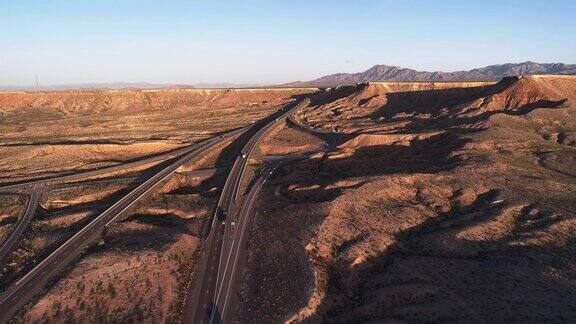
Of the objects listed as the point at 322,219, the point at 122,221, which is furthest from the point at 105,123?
the point at 322,219

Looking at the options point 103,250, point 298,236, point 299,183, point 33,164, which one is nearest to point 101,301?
point 103,250

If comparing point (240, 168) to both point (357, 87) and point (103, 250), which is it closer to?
point (103, 250)

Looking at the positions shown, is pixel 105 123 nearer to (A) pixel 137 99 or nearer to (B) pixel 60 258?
(A) pixel 137 99

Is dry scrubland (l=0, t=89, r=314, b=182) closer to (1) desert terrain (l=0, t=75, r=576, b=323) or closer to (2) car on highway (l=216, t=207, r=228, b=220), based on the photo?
(1) desert terrain (l=0, t=75, r=576, b=323)

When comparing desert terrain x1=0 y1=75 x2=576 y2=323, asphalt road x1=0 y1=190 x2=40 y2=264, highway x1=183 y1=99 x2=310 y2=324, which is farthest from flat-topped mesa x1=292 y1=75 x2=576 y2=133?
asphalt road x1=0 y1=190 x2=40 y2=264

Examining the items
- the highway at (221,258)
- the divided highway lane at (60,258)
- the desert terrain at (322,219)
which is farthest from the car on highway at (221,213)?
the divided highway lane at (60,258)

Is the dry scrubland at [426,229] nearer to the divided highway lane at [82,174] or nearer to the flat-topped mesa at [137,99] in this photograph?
the divided highway lane at [82,174]

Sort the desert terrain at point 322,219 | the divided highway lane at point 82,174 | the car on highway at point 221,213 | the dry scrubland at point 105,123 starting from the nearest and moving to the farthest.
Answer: the desert terrain at point 322,219 → the car on highway at point 221,213 → the divided highway lane at point 82,174 → the dry scrubland at point 105,123
